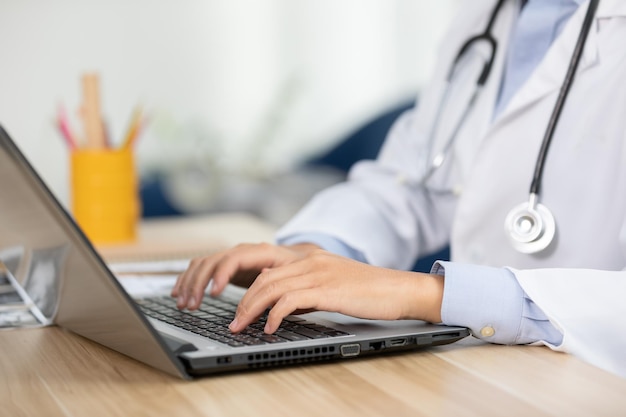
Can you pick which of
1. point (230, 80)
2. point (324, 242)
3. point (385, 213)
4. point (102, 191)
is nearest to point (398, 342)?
point (324, 242)

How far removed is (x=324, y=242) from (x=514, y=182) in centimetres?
28

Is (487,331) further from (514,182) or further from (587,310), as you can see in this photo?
(514,182)

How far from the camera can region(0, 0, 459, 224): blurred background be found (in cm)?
316

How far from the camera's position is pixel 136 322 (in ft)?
2.30

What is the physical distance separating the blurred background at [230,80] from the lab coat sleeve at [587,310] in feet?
6.55

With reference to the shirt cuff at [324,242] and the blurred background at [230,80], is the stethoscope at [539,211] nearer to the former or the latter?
the shirt cuff at [324,242]

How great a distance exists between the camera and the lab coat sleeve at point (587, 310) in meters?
0.83

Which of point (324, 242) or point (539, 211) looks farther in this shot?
point (324, 242)

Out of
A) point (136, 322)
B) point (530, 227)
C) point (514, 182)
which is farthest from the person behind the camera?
point (514, 182)

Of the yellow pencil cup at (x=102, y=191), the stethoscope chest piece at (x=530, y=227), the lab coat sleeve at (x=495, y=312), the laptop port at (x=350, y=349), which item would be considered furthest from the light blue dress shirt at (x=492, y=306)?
the yellow pencil cup at (x=102, y=191)

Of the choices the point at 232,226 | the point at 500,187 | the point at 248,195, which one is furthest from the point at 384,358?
the point at 248,195

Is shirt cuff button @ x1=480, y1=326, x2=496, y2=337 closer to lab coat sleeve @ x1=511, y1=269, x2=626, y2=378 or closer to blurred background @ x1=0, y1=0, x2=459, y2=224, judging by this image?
lab coat sleeve @ x1=511, y1=269, x2=626, y2=378

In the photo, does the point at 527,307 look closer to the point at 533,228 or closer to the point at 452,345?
the point at 452,345

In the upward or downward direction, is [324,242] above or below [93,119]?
below
